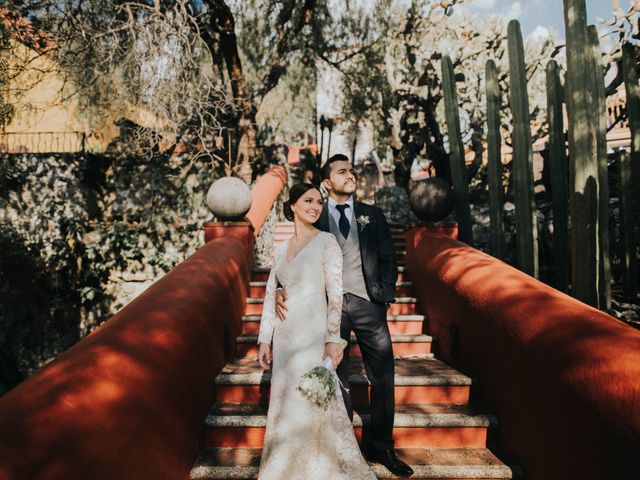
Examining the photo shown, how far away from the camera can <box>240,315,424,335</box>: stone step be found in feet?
14.0

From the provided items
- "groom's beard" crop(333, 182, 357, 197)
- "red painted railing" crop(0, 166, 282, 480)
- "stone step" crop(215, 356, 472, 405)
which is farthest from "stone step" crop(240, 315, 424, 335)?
"groom's beard" crop(333, 182, 357, 197)

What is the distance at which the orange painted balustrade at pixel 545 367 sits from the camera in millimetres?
1789

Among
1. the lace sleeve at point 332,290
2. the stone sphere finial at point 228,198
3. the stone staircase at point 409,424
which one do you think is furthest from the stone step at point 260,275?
the lace sleeve at point 332,290

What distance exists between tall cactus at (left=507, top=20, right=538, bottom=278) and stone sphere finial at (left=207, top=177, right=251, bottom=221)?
313 cm

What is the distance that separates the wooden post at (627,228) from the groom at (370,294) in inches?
149

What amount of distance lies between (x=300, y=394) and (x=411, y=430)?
1314 mm

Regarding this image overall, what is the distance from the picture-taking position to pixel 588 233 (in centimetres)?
374

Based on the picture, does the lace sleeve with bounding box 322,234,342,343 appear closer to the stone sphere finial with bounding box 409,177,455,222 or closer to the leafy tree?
the stone sphere finial with bounding box 409,177,455,222

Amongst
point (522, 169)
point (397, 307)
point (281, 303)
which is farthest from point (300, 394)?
point (522, 169)

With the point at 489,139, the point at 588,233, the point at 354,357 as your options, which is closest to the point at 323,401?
the point at 354,357

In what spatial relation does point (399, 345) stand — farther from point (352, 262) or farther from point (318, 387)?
point (318, 387)

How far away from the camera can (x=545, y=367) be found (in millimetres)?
2291

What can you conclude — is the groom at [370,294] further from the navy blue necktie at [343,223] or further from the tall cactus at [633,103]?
the tall cactus at [633,103]

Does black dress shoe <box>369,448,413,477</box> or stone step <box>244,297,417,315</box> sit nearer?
black dress shoe <box>369,448,413,477</box>
